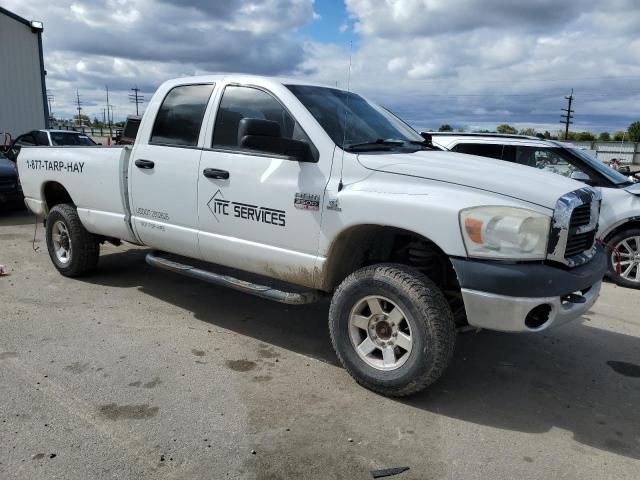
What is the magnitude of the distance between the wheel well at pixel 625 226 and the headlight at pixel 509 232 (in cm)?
456

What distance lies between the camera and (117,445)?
2.95 metres

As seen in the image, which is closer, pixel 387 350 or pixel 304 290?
pixel 387 350

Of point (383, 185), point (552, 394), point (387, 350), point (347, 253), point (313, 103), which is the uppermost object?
point (313, 103)

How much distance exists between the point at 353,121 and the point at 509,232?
1.62 meters

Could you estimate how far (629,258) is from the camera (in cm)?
697

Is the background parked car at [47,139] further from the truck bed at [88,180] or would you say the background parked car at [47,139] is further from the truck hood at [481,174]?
the truck hood at [481,174]

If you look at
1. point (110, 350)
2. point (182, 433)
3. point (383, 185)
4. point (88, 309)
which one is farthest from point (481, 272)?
point (88, 309)

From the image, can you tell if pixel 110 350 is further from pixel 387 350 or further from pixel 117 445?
pixel 387 350

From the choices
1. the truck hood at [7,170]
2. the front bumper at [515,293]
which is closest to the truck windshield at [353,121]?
the front bumper at [515,293]

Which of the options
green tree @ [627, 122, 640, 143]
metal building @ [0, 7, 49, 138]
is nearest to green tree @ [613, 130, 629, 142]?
green tree @ [627, 122, 640, 143]

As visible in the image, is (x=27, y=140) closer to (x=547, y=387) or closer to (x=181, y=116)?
(x=181, y=116)

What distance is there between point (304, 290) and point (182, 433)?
1587mm

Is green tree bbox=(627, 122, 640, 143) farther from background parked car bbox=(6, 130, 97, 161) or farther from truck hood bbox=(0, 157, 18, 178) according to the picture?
truck hood bbox=(0, 157, 18, 178)

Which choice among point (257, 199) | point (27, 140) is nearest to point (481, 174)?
point (257, 199)
